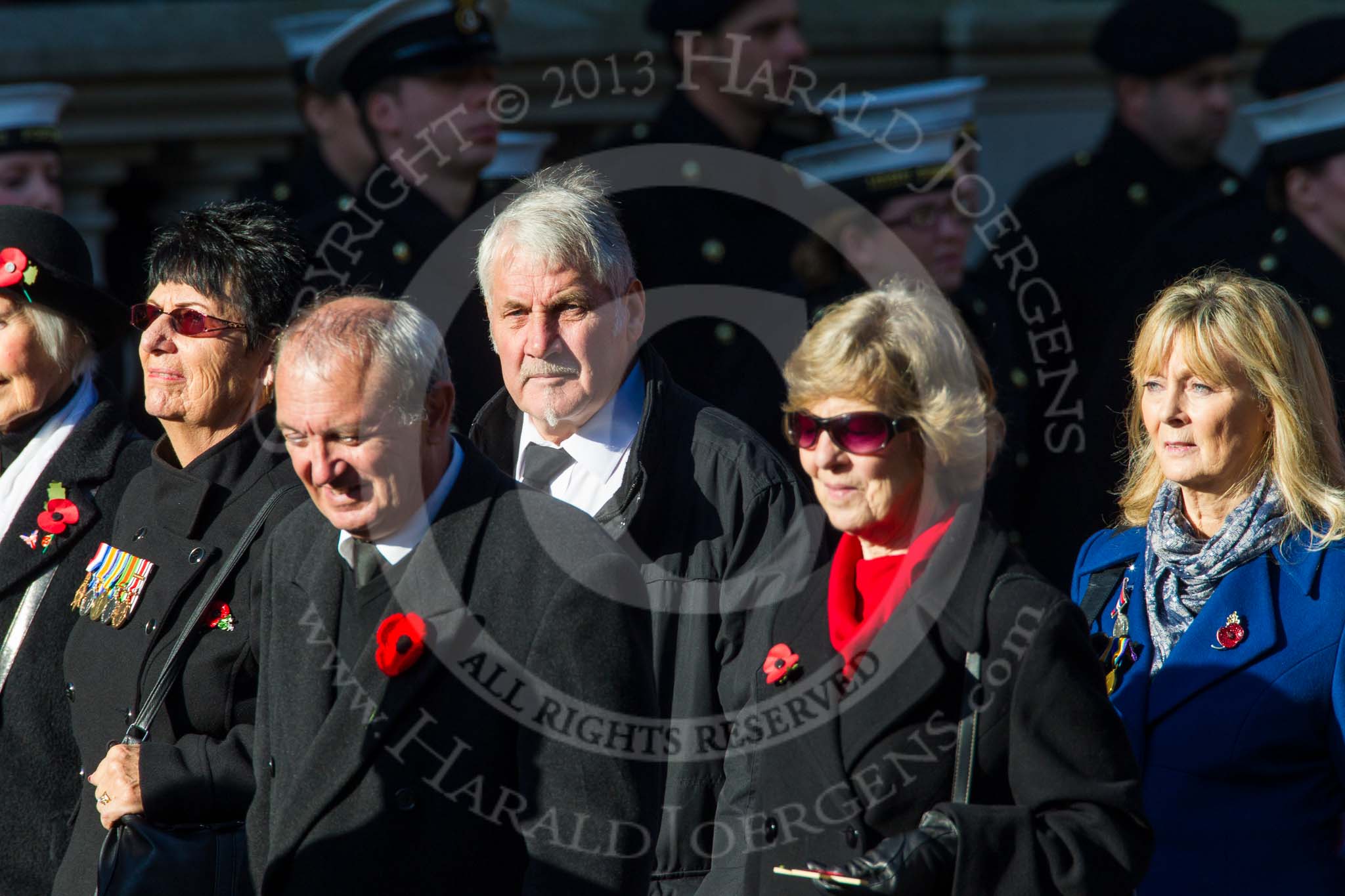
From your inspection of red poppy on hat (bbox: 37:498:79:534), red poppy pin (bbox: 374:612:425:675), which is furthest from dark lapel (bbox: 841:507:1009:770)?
red poppy on hat (bbox: 37:498:79:534)

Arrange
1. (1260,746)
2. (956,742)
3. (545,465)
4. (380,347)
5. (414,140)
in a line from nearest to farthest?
(956,742)
(380,347)
(1260,746)
(545,465)
(414,140)

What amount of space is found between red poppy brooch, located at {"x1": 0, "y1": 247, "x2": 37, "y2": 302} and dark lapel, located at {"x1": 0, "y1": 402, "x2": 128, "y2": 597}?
1.06 ft

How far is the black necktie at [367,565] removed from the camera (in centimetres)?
292

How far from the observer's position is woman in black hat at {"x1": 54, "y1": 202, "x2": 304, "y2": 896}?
3275 millimetres

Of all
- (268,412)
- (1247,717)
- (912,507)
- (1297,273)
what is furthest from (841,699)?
(1297,273)

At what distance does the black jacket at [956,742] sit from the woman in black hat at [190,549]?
40.0 inches

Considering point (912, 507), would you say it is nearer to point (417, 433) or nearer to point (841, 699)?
point (841, 699)

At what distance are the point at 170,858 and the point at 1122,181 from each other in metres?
4.55

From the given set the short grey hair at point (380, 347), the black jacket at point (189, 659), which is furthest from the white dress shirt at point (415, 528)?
the black jacket at point (189, 659)

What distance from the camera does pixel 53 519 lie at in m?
3.84

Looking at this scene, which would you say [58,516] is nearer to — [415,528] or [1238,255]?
[415,528]

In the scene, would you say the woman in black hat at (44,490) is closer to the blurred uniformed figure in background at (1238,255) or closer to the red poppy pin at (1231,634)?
the red poppy pin at (1231,634)

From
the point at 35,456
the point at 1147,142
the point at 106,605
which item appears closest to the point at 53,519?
the point at 35,456

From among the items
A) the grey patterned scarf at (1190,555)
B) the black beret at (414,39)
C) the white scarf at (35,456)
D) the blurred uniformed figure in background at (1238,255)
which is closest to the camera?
the grey patterned scarf at (1190,555)
